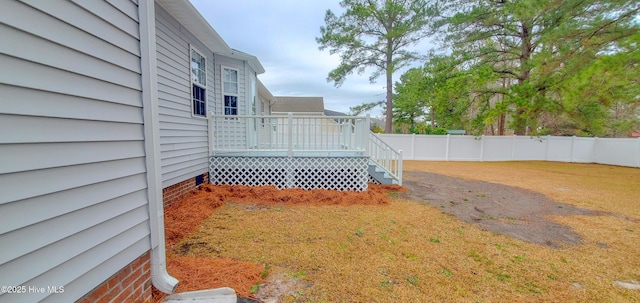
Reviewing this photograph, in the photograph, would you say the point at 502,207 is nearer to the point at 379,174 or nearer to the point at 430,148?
the point at 379,174

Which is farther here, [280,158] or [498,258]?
[280,158]

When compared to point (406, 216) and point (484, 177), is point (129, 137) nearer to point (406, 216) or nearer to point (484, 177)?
point (406, 216)

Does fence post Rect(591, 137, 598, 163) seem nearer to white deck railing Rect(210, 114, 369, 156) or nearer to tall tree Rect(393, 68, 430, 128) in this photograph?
tall tree Rect(393, 68, 430, 128)

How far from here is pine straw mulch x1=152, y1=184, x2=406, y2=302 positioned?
2389 mm

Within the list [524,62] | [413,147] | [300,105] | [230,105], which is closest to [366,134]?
[230,105]

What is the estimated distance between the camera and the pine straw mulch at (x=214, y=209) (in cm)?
239

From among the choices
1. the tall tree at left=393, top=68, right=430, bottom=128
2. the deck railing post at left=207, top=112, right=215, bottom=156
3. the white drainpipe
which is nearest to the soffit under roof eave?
the deck railing post at left=207, top=112, right=215, bottom=156

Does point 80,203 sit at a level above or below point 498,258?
above

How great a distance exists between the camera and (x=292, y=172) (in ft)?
19.9

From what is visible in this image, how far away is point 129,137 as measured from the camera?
1854 millimetres

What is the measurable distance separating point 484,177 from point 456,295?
8.41 meters

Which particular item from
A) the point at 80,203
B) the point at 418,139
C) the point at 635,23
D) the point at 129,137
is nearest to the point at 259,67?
the point at 129,137

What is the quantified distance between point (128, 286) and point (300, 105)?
24402 mm

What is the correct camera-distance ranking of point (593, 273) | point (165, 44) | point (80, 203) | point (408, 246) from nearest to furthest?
1. point (80, 203)
2. point (593, 273)
3. point (408, 246)
4. point (165, 44)
